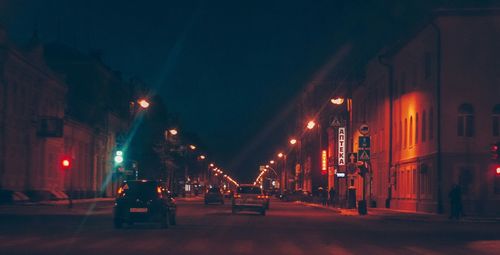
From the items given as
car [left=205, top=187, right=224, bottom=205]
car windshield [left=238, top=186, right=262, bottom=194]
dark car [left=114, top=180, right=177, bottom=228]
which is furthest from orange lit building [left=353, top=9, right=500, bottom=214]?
car [left=205, top=187, right=224, bottom=205]

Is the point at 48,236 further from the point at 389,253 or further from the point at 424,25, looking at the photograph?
the point at 424,25

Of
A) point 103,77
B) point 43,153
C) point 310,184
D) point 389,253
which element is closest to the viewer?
point 389,253

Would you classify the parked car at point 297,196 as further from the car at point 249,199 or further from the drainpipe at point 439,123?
the drainpipe at point 439,123

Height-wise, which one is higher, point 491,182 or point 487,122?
point 487,122

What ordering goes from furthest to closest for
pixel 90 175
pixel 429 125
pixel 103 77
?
pixel 103 77, pixel 90 175, pixel 429 125

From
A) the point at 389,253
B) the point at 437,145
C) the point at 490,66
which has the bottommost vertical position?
the point at 389,253

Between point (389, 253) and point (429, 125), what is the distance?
35358mm

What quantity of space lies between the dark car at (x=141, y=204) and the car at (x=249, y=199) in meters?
18.6

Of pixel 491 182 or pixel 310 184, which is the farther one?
pixel 310 184

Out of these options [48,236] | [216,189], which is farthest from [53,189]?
[48,236]

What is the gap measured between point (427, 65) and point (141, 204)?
29.3 metres

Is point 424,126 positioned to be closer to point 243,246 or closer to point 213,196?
point 213,196

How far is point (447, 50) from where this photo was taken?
52938 mm

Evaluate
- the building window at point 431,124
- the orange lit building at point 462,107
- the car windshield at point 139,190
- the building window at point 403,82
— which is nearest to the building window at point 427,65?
the orange lit building at point 462,107
